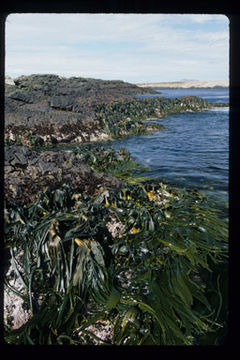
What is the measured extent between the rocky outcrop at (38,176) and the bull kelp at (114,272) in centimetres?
41

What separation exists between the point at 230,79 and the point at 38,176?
8.73ft

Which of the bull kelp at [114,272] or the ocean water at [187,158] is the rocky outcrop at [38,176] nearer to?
the bull kelp at [114,272]

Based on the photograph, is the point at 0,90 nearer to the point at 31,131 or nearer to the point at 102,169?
the point at 102,169

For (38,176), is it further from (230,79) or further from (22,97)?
(22,97)

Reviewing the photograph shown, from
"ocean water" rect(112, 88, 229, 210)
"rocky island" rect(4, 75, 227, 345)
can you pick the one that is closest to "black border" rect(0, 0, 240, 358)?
"rocky island" rect(4, 75, 227, 345)

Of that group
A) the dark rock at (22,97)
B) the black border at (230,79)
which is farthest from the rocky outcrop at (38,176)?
the dark rock at (22,97)

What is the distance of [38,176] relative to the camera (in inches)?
133

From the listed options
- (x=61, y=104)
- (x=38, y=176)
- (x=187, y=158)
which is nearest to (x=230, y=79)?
(x=38, y=176)

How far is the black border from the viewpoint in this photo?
3.80 ft

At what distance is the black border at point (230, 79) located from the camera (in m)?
1.16

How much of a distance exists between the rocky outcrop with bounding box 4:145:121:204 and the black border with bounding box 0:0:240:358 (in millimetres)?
1583

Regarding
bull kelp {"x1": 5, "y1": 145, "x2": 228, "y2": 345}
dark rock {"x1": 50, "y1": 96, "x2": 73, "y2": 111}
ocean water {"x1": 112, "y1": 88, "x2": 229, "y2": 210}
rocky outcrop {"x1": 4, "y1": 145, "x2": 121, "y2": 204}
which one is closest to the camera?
bull kelp {"x1": 5, "y1": 145, "x2": 228, "y2": 345}

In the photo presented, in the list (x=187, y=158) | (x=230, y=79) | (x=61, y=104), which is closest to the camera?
(x=230, y=79)

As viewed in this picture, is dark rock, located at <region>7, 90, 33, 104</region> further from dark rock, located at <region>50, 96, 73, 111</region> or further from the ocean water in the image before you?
the ocean water
